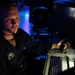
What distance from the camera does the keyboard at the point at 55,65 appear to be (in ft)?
5.16

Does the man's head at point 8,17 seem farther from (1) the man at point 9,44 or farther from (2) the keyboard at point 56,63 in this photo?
(2) the keyboard at point 56,63

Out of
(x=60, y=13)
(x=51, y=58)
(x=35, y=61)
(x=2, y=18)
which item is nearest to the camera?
(x=2, y=18)

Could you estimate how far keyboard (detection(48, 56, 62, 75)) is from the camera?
1.57 m

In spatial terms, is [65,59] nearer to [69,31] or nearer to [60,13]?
[69,31]

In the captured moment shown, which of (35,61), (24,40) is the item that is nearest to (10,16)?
(24,40)

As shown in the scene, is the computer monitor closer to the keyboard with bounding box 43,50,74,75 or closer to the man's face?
the keyboard with bounding box 43,50,74,75

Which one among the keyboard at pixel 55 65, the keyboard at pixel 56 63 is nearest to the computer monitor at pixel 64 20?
the keyboard at pixel 56 63

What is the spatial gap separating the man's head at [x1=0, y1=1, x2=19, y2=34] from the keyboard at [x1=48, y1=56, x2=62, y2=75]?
1.52 feet

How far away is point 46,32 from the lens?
264cm

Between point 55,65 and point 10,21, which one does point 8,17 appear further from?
point 55,65

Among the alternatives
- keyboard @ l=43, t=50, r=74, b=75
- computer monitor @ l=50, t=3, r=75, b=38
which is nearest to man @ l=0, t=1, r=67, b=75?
keyboard @ l=43, t=50, r=74, b=75

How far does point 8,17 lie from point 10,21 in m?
0.04

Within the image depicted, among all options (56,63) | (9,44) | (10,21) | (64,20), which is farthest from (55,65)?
(64,20)

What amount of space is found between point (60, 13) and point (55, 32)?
11.3 inches
